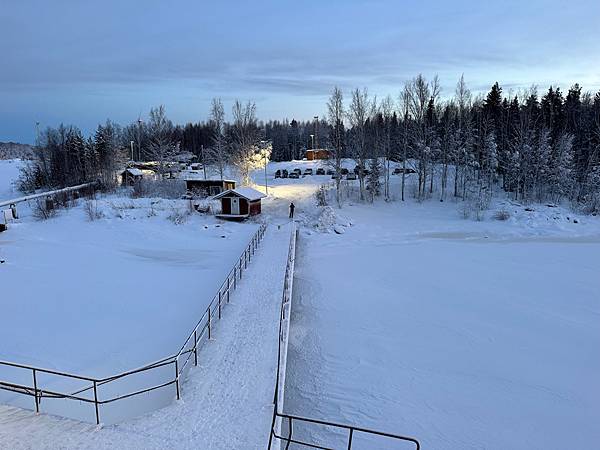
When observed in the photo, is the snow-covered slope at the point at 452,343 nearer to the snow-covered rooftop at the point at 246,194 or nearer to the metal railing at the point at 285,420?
the metal railing at the point at 285,420

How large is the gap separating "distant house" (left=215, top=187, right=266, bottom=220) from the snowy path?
19179 mm

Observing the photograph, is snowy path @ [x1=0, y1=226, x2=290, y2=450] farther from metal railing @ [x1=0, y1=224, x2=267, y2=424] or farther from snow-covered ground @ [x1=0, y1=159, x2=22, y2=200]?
snow-covered ground @ [x1=0, y1=159, x2=22, y2=200]

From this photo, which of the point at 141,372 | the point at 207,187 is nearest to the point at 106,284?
the point at 141,372

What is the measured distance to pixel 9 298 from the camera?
17.3 m

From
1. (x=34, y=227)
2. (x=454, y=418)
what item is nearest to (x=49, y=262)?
(x=34, y=227)

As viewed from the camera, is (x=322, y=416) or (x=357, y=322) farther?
(x=357, y=322)

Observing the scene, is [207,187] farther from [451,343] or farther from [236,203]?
[451,343]

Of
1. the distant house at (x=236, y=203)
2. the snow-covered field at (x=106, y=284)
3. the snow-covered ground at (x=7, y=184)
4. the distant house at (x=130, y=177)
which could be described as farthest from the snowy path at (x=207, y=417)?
the snow-covered ground at (x=7, y=184)

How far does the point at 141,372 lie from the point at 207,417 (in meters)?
4.15

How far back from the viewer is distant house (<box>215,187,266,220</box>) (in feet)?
104

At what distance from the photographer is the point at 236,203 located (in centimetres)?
3180

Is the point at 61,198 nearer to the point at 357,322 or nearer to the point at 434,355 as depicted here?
the point at 357,322

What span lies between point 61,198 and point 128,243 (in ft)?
43.2

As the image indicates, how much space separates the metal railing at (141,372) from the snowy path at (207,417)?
354mm
